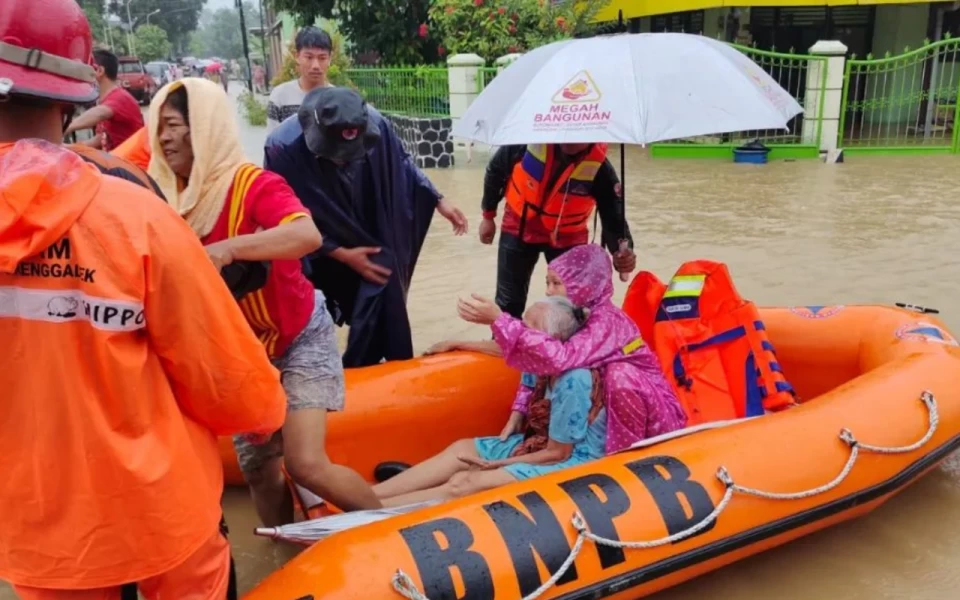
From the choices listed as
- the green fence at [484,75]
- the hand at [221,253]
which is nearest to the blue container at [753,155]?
the green fence at [484,75]

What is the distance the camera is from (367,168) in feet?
10.2

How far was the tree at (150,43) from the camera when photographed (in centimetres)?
4987

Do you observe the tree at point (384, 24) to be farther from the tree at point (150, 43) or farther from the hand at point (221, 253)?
the tree at point (150, 43)

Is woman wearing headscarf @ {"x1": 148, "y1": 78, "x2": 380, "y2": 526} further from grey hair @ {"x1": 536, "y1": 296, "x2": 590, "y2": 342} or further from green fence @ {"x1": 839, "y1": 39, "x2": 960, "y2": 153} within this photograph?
green fence @ {"x1": 839, "y1": 39, "x2": 960, "y2": 153}

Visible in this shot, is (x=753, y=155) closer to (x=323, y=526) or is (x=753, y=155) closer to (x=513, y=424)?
(x=513, y=424)

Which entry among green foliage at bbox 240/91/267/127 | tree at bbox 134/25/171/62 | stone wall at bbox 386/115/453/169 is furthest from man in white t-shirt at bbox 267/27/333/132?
tree at bbox 134/25/171/62

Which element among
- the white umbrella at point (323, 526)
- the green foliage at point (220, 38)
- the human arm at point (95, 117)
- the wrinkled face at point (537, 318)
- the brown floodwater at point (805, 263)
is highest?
the green foliage at point (220, 38)

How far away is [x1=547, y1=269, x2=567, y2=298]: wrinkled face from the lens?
8.96 feet

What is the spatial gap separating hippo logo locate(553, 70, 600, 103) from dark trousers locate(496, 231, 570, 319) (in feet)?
3.59

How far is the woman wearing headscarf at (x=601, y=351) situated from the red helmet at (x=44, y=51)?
4.98ft

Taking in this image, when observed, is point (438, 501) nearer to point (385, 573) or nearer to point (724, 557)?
point (385, 573)

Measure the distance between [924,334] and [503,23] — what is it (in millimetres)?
8991

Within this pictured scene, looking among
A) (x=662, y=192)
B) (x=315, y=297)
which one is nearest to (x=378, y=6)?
(x=662, y=192)

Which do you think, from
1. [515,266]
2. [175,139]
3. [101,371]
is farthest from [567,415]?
[101,371]
